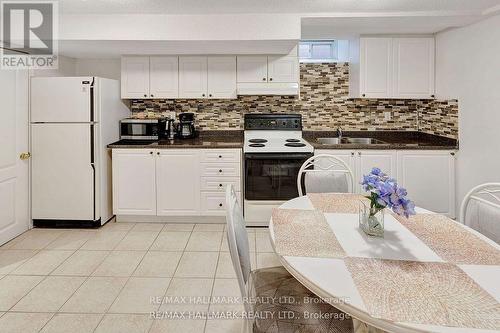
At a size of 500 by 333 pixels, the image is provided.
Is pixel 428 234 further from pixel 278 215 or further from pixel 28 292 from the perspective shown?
pixel 28 292

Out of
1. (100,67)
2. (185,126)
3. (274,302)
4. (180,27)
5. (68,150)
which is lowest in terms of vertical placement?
(274,302)

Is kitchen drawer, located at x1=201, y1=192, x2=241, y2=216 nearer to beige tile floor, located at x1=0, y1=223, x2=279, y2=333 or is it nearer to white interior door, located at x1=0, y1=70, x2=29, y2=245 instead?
beige tile floor, located at x1=0, y1=223, x2=279, y2=333

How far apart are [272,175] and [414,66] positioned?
2.09 metres

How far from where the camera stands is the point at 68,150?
3.67m

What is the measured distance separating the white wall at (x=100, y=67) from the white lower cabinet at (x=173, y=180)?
49.8 inches

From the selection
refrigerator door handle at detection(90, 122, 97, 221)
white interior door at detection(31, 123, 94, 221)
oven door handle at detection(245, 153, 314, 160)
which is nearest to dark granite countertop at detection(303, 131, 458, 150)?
oven door handle at detection(245, 153, 314, 160)

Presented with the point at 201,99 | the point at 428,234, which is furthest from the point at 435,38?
the point at 428,234

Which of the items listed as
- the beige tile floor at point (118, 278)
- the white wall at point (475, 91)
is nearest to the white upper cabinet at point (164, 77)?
the beige tile floor at point (118, 278)

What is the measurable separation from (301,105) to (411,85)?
1.30 meters

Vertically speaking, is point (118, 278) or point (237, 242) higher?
point (237, 242)

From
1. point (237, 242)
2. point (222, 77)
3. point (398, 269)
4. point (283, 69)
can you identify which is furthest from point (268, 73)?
point (398, 269)

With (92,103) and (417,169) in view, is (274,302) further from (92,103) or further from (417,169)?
(92,103)

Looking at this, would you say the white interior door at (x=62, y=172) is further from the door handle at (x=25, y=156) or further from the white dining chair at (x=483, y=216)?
the white dining chair at (x=483, y=216)

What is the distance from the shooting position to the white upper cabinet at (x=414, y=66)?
13.0ft
